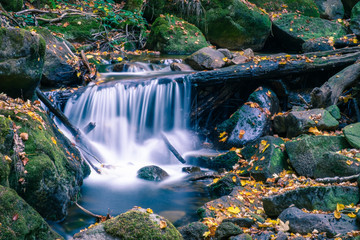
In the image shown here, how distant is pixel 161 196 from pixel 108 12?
1064 cm

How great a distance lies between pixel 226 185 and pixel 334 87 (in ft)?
14.3

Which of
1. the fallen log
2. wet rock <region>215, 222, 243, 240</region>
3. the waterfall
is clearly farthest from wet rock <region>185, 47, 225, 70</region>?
wet rock <region>215, 222, 243, 240</region>

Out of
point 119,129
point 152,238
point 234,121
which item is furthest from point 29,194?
point 234,121

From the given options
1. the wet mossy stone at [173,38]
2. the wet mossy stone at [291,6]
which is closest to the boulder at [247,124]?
the wet mossy stone at [173,38]

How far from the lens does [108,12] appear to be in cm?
1474

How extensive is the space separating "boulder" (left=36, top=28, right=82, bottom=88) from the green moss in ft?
21.7

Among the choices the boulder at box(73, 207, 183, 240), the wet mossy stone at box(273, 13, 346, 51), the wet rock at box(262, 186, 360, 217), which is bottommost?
the wet rock at box(262, 186, 360, 217)

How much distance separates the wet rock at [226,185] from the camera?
6082 mm

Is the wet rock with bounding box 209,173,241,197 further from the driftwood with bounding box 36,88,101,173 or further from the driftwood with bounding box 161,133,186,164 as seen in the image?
the driftwood with bounding box 36,88,101,173

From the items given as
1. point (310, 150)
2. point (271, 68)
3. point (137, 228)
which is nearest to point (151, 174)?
point (310, 150)

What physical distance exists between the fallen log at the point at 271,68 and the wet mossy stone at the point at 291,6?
976 cm

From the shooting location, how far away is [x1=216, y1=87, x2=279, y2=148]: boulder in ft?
28.1

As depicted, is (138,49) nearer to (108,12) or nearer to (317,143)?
(108,12)

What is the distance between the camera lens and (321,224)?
147 inches
